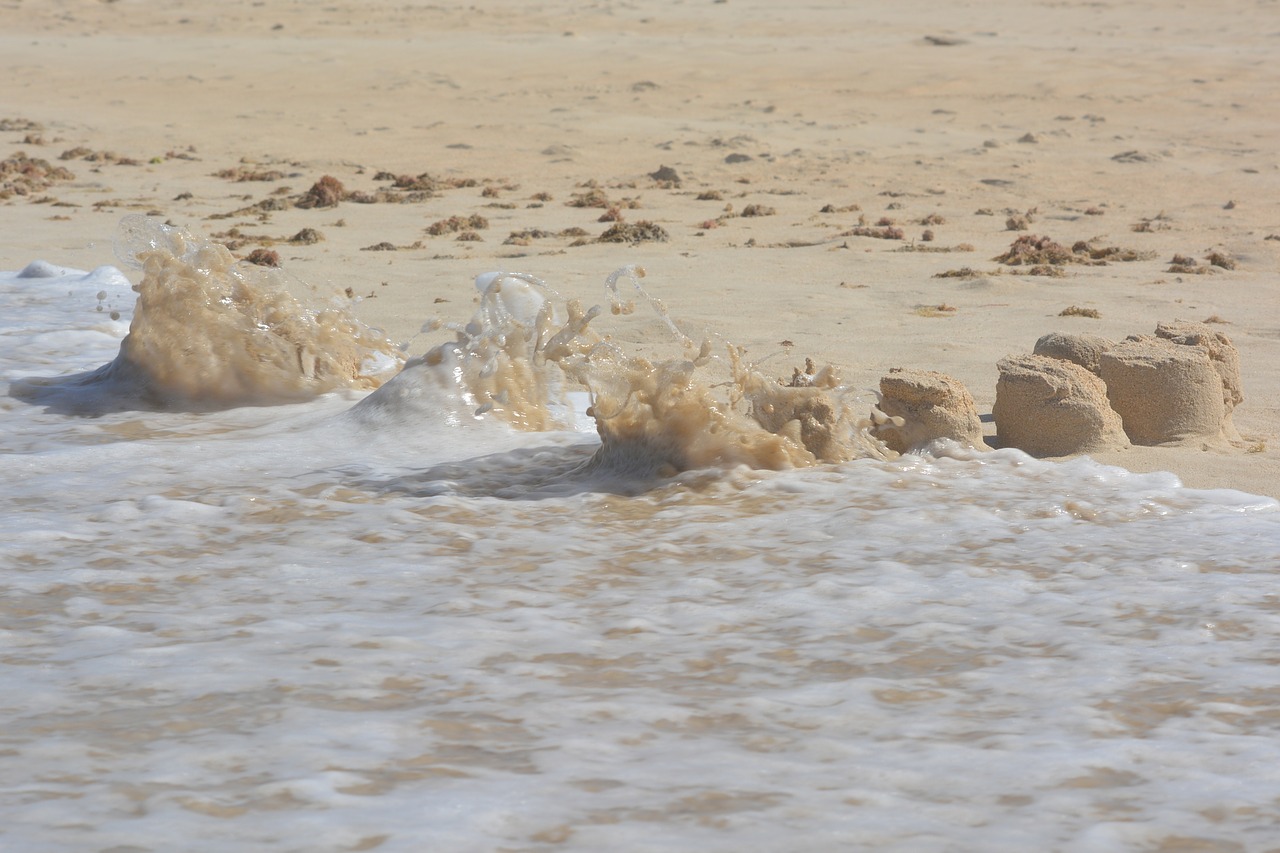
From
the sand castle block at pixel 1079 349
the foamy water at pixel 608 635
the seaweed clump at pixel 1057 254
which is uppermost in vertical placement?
the seaweed clump at pixel 1057 254

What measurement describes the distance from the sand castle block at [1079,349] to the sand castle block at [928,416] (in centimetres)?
56

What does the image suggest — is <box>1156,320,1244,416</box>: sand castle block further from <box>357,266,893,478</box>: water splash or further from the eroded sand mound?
<box>357,266,893,478</box>: water splash

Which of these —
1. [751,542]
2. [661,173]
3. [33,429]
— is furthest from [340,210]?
[751,542]

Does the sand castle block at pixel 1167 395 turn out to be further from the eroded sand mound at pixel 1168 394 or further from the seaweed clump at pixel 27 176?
the seaweed clump at pixel 27 176

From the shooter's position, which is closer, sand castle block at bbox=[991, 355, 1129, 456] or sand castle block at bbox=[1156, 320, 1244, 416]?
sand castle block at bbox=[991, 355, 1129, 456]

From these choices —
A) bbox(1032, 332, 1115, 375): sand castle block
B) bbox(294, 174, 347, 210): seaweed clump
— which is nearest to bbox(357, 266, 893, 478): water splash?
bbox(1032, 332, 1115, 375): sand castle block

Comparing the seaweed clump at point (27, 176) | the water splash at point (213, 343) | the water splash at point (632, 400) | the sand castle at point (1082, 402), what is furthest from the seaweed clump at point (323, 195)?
the sand castle at point (1082, 402)

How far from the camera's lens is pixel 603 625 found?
11.3ft

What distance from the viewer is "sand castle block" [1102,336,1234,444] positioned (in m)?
5.09

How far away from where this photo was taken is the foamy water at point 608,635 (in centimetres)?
253

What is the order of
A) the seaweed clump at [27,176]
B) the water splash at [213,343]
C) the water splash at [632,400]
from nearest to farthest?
the water splash at [632,400] < the water splash at [213,343] < the seaweed clump at [27,176]

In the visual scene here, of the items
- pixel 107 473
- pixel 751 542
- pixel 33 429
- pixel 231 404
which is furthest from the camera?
pixel 231 404

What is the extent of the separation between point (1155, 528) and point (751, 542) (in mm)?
1135

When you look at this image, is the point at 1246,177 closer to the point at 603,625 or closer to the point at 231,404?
the point at 231,404
